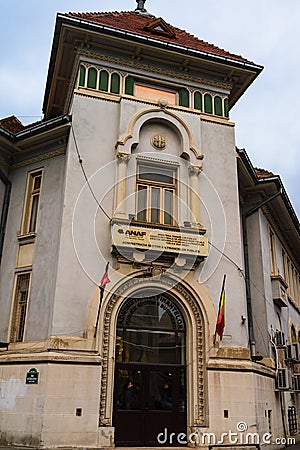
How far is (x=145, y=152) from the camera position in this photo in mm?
15836

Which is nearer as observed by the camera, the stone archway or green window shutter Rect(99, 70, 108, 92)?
the stone archway

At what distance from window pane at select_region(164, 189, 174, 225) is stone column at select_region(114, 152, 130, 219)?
149 centimetres

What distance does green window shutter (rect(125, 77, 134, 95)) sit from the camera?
16.4 metres

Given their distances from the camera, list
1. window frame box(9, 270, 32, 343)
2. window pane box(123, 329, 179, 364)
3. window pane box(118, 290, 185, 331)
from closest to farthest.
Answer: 1. window pane box(123, 329, 179, 364)
2. window pane box(118, 290, 185, 331)
3. window frame box(9, 270, 32, 343)

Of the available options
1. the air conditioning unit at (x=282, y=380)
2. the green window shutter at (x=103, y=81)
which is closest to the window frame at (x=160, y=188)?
the green window shutter at (x=103, y=81)

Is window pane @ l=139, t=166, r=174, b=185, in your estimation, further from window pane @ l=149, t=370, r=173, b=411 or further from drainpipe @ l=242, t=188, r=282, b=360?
window pane @ l=149, t=370, r=173, b=411

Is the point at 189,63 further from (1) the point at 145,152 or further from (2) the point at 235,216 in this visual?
(2) the point at 235,216

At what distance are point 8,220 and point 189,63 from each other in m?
8.25

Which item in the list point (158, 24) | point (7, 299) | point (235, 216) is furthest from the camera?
point (158, 24)

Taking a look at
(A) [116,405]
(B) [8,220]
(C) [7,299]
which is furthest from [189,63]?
(A) [116,405]

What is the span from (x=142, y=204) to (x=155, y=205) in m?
0.45

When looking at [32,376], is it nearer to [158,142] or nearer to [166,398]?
[166,398]

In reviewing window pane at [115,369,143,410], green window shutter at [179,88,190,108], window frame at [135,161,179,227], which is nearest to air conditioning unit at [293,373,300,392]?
window pane at [115,369,143,410]

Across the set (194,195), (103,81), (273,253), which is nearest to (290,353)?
(273,253)
